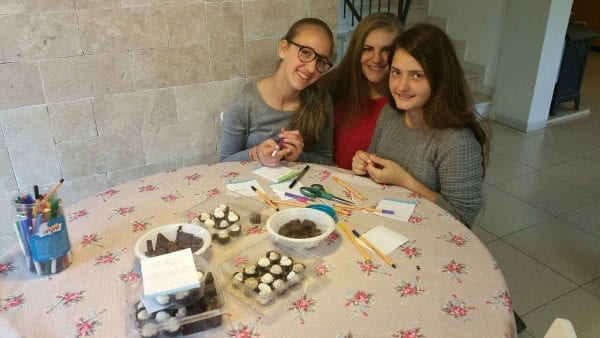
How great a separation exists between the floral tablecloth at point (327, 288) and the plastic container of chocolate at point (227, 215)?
3cm

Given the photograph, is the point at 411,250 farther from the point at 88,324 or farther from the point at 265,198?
the point at 88,324

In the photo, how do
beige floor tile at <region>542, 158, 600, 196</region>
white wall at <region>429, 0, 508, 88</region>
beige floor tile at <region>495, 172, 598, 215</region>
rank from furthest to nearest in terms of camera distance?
white wall at <region>429, 0, 508, 88</region>
beige floor tile at <region>542, 158, 600, 196</region>
beige floor tile at <region>495, 172, 598, 215</region>

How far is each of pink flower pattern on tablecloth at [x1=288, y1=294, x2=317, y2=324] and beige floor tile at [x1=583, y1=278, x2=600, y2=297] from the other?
70.4 inches

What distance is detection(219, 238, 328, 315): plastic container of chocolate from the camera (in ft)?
3.05

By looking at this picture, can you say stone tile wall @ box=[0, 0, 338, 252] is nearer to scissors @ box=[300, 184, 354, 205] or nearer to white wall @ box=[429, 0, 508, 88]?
scissors @ box=[300, 184, 354, 205]

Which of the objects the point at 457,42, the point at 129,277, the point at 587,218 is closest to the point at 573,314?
the point at 587,218

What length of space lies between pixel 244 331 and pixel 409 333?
31cm

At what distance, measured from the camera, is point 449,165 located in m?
1.43

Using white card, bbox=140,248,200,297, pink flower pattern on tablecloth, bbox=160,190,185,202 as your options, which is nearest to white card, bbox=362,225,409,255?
white card, bbox=140,248,200,297

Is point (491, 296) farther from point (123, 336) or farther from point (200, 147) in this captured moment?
point (200, 147)

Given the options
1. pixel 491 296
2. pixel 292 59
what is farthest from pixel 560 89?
pixel 491 296

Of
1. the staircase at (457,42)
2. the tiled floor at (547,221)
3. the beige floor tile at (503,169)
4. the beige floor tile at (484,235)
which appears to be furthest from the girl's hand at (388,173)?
the staircase at (457,42)

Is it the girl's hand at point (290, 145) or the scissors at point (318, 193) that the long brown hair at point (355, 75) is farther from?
the scissors at point (318, 193)

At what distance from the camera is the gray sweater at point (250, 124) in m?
1.80
